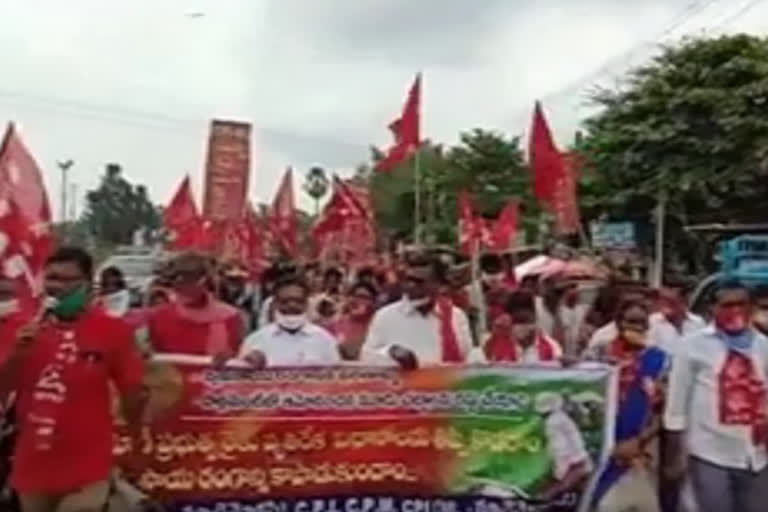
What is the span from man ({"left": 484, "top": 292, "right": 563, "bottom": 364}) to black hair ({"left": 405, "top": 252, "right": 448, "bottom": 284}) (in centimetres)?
47

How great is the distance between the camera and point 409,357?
377 inches

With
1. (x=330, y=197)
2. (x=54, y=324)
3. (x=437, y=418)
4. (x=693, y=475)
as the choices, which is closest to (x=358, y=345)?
(x=437, y=418)

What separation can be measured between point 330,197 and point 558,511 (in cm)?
2047

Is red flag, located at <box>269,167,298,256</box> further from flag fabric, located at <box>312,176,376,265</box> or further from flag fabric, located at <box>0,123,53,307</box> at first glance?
flag fabric, located at <box>0,123,53,307</box>

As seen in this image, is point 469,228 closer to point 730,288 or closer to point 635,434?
point 635,434

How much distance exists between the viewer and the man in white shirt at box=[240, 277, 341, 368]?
9.69 m

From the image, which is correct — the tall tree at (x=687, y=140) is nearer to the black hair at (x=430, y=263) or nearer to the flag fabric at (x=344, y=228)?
the flag fabric at (x=344, y=228)

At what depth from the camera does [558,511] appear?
939cm

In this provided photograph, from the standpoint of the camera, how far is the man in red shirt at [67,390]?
7.53 meters

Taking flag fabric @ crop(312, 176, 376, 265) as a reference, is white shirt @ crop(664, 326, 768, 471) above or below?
below

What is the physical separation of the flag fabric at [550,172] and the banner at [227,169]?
359 centimetres

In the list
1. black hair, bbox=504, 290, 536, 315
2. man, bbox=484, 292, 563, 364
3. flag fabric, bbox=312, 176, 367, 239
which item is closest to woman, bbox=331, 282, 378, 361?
black hair, bbox=504, 290, 536, 315

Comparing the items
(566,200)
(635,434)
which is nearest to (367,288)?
(635,434)

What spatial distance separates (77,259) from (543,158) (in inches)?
638
